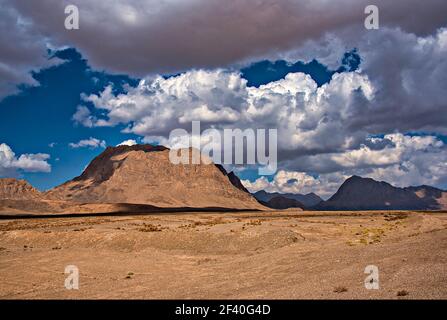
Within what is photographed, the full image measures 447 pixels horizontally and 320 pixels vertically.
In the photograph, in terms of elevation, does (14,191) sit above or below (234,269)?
above

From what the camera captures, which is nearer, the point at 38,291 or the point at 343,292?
the point at 343,292

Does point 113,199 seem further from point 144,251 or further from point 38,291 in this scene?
point 38,291

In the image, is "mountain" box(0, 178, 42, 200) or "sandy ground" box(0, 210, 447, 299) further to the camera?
"mountain" box(0, 178, 42, 200)

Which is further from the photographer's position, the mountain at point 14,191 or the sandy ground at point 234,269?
the mountain at point 14,191

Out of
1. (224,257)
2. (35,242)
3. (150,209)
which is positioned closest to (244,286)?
(224,257)

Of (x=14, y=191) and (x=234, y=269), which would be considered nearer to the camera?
(x=234, y=269)

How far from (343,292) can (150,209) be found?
162 metres
